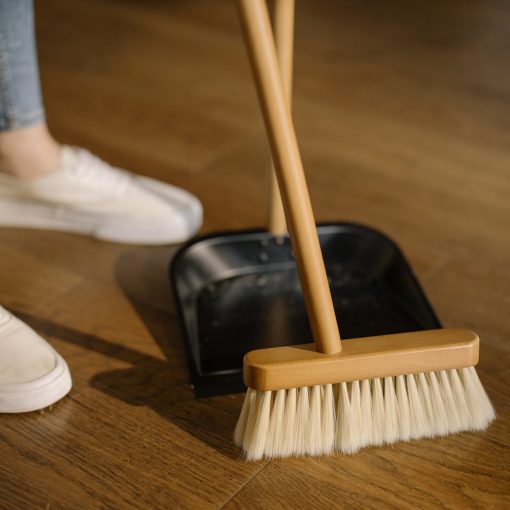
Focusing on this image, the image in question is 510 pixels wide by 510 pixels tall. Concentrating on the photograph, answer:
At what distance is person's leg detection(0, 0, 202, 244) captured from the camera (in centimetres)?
102

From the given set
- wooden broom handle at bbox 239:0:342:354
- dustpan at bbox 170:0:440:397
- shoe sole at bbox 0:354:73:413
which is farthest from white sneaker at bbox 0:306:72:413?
wooden broom handle at bbox 239:0:342:354

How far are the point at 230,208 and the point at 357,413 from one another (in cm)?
48

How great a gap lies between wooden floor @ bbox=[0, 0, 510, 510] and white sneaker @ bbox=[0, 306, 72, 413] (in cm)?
2

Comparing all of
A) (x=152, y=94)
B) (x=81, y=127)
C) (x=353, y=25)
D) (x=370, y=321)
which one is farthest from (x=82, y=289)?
(x=353, y=25)

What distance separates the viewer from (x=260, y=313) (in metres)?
0.89

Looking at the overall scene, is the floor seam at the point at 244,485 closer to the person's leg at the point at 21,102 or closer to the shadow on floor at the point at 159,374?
the shadow on floor at the point at 159,374

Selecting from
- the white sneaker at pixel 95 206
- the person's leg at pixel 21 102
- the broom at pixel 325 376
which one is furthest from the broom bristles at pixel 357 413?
the person's leg at pixel 21 102

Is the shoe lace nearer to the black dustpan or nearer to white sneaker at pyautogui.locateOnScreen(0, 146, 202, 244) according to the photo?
white sneaker at pyautogui.locateOnScreen(0, 146, 202, 244)

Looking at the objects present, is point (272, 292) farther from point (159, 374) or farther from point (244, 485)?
point (244, 485)

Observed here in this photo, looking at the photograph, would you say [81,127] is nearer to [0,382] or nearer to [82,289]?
[82,289]

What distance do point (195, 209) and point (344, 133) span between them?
0.37 meters

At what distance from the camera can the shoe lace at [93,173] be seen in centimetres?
105

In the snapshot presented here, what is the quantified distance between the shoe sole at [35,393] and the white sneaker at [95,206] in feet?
1.02

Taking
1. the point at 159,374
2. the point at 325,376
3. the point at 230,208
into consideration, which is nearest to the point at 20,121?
the point at 230,208
